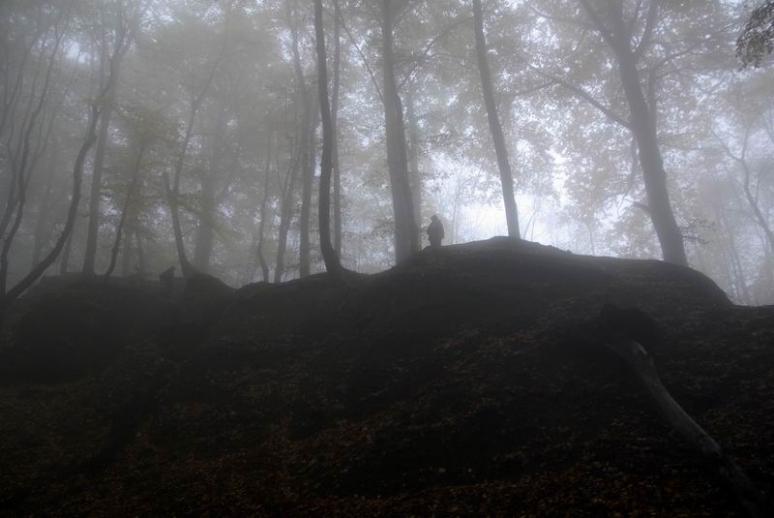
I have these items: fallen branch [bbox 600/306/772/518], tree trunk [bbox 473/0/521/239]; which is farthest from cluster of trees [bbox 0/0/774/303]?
fallen branch [bbox 600/306/772/518]

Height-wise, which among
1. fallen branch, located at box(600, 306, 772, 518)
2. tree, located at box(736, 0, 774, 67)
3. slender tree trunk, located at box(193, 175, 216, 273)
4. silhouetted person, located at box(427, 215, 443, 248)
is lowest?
fallen branch, located at box(600, 306, 772, 518)

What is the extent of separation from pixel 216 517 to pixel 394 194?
37.5 feet

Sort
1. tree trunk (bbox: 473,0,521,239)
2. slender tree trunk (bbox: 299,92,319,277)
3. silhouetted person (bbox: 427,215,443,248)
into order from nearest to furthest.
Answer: silhouetted person (bbox: 427,215,443,248) → tree trunk (bbox: 473,0,521,239) → slender tree trunk (bbox: 299,92,319,277)

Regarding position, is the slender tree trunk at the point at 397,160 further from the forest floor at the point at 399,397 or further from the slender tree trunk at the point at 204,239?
the slender tree trunk at the point at 204,239

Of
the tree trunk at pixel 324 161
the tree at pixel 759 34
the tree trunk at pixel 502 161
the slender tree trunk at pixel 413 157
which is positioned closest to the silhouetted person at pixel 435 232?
the tree trunk at pixel 502 161

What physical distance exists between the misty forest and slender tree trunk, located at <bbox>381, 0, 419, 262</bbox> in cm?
8

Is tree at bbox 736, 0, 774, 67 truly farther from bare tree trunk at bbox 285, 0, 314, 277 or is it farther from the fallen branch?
bare tree trunk at bbox 285, 0, 314, 277

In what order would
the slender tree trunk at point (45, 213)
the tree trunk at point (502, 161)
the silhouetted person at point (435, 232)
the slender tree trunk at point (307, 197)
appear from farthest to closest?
the slender tree trunk at point (45, 213) < the slender tree trunk at point (307, 197) < the tree trunk at point (502, 161) < the silhouetted person at point (435, 232)

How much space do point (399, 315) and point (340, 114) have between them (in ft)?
61.3

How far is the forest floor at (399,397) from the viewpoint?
605 centimetres

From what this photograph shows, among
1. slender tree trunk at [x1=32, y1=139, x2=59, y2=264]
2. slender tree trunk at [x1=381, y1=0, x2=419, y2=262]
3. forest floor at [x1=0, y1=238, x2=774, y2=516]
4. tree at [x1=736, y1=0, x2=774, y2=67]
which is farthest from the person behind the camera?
slender tree trunk at [x1=32, y1=139, x2=59, y2=264]

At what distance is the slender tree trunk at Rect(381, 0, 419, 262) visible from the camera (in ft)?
50.9

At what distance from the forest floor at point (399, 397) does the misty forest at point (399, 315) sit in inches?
2.0

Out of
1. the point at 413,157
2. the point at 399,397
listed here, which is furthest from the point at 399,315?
the point at 413,157
